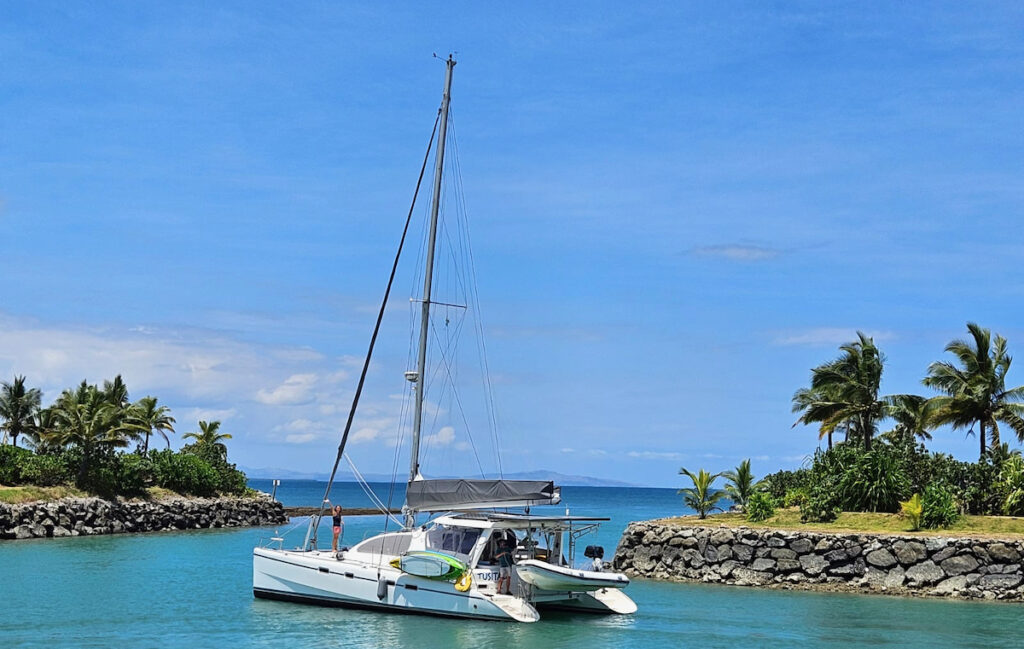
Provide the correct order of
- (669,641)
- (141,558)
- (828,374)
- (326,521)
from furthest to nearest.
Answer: (326,521) < (828,374) < (141,558) < (669,641)

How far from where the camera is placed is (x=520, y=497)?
1175 inches

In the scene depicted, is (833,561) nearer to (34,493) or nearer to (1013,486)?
(1013,486)

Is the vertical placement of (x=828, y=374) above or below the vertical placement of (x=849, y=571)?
above

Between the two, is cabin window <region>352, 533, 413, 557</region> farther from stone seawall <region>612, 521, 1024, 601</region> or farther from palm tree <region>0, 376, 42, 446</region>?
palm tree <region>0, 376, 42, 446</region>

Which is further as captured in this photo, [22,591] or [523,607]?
[22,591]

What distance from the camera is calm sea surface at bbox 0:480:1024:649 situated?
84.1 ft

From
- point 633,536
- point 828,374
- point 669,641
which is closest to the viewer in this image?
point 669,641

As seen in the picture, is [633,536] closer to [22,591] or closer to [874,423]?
[874,423]

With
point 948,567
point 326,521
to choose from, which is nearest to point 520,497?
point 948,567

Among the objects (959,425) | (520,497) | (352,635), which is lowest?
(352,635)

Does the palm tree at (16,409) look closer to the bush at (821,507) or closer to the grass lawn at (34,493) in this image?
the grass lawn at (34,493)

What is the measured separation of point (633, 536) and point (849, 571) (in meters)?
8.60

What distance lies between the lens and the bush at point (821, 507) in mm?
38438

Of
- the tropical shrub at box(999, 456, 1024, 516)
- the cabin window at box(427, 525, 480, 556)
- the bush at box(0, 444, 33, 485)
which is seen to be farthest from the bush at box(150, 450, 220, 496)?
the tropical shrub at box(999, 456, 1024, 516)
